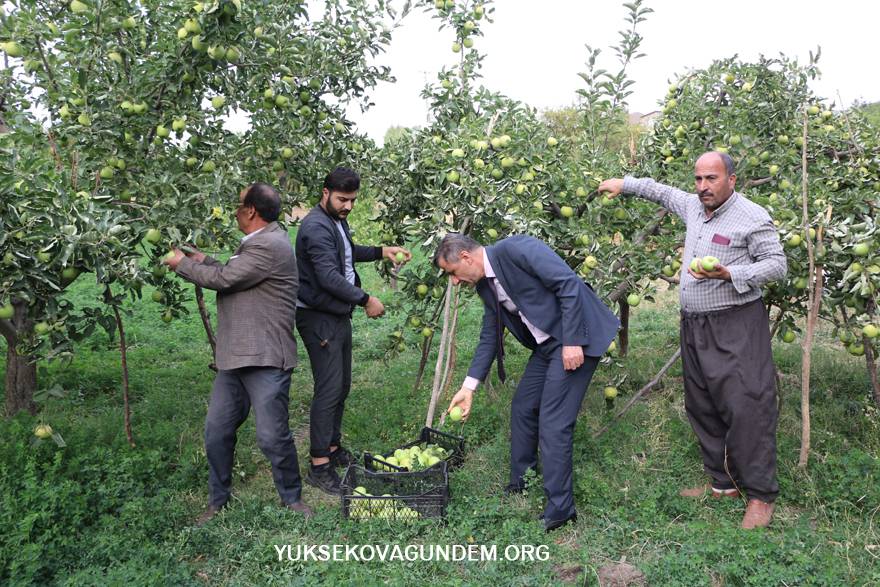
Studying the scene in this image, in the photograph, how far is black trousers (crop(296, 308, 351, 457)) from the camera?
4.27 metres

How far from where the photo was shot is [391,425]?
5.02 meters

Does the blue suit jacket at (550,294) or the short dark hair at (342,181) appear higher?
the short dark hair at (342,181)

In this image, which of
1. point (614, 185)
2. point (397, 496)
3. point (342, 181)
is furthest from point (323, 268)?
point (614, 185)

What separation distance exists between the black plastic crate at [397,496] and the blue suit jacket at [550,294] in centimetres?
97

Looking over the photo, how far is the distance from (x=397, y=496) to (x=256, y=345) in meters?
1.04

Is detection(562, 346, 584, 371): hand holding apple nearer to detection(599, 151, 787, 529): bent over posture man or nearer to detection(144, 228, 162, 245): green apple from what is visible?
detection(599, 151, 787, 529): bent over posture man

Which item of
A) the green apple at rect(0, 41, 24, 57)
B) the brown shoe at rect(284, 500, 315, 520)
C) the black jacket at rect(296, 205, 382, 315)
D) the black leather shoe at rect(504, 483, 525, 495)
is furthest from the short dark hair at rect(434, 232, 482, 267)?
the green apple at rect(0, 41, 24, 57)

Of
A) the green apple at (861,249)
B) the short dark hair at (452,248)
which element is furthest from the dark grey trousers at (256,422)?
the green apple at (861,249)

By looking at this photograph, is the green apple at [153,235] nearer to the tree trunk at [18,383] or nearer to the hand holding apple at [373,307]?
the hand holding apple at [373,307]

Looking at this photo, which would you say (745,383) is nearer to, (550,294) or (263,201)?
(550,294)

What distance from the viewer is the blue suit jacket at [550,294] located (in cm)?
337

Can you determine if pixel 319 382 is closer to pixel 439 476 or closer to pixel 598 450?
pixel 439 476

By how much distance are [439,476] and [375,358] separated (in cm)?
355

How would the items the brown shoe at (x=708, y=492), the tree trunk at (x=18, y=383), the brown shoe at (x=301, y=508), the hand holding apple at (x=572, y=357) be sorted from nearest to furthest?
the hand holding apple at (x=572, y=357) < the brown shoe at (x=301, y=508) < the brown shoe at (x=708, y=492) < the tree trunk at (x=18, y=383)
